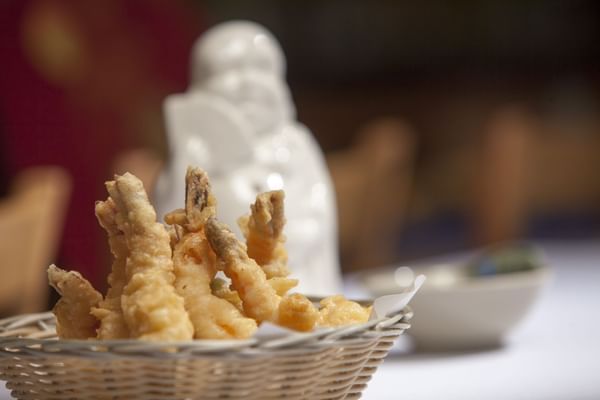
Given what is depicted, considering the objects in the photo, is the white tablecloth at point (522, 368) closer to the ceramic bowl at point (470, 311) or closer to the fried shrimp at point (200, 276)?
the ceramic bowl at point (470, 311)

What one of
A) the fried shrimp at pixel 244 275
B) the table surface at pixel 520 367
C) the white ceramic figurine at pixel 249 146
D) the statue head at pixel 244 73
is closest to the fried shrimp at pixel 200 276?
the fried shrimp at pixel 244 275

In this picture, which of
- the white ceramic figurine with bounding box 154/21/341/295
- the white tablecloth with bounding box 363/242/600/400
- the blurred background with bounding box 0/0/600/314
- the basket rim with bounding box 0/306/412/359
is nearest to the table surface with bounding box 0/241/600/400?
the white tablecloth with bounding box 363/242/600/400

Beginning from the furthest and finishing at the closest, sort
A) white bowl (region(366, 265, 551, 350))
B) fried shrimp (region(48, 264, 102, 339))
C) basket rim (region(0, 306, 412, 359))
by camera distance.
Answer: white bowl (region(366, 265, 551, 350))
fried shrimp (region(48, 264, 102, 339))
basket rim (region(0, 306, 412, 359))

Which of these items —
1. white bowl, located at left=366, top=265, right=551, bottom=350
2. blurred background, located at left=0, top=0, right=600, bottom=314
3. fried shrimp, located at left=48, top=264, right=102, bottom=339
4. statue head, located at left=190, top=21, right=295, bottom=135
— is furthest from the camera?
blurred background, located at left=0, top=0, right=600, bottom=314

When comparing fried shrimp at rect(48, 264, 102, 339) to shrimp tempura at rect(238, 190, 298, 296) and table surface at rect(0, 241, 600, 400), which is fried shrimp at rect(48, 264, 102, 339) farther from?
table surface at rect(0, 241, 600, 400)

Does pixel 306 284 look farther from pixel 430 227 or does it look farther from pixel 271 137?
pixel 430 227

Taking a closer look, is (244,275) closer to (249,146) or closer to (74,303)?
(74,303)
